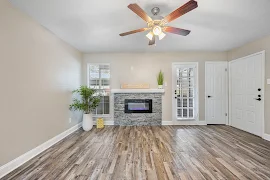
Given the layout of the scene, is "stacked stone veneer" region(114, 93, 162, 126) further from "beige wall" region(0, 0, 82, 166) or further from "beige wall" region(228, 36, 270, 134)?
"beige wall" region(228, 36, 270, 134)

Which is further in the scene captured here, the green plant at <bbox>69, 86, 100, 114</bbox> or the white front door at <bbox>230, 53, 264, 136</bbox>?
the green plant at <bbox>69, 86, 100, 114</bbox>

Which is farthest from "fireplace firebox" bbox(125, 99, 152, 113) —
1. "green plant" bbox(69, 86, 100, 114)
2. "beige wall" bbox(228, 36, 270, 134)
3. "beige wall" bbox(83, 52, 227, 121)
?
"beige wall" bbox(228, 36, 270, 134)

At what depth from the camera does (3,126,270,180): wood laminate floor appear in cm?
223

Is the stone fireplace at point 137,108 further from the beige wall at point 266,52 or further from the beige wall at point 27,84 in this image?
the beige wall at point 266,52

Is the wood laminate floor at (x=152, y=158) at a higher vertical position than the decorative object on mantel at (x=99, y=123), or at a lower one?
lower

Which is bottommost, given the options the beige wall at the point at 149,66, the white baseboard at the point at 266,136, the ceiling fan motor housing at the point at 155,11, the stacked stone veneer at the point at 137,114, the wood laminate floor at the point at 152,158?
the wood laminate floor at the point at 152,158

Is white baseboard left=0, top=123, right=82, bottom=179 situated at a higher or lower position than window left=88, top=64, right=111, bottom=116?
lower

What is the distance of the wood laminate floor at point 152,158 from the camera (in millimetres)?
2232

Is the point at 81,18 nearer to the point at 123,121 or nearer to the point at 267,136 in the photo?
the point at 123,121

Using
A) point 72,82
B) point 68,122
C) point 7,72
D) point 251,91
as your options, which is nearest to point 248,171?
point 251,91

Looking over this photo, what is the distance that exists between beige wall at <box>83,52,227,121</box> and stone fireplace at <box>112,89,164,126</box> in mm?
254

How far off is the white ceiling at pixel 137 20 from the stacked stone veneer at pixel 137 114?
180cm

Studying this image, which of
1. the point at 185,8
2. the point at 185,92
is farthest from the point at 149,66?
the point at 185,8

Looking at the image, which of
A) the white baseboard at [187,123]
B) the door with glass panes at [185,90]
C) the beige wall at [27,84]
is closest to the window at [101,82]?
the beige wall at [27,84]
